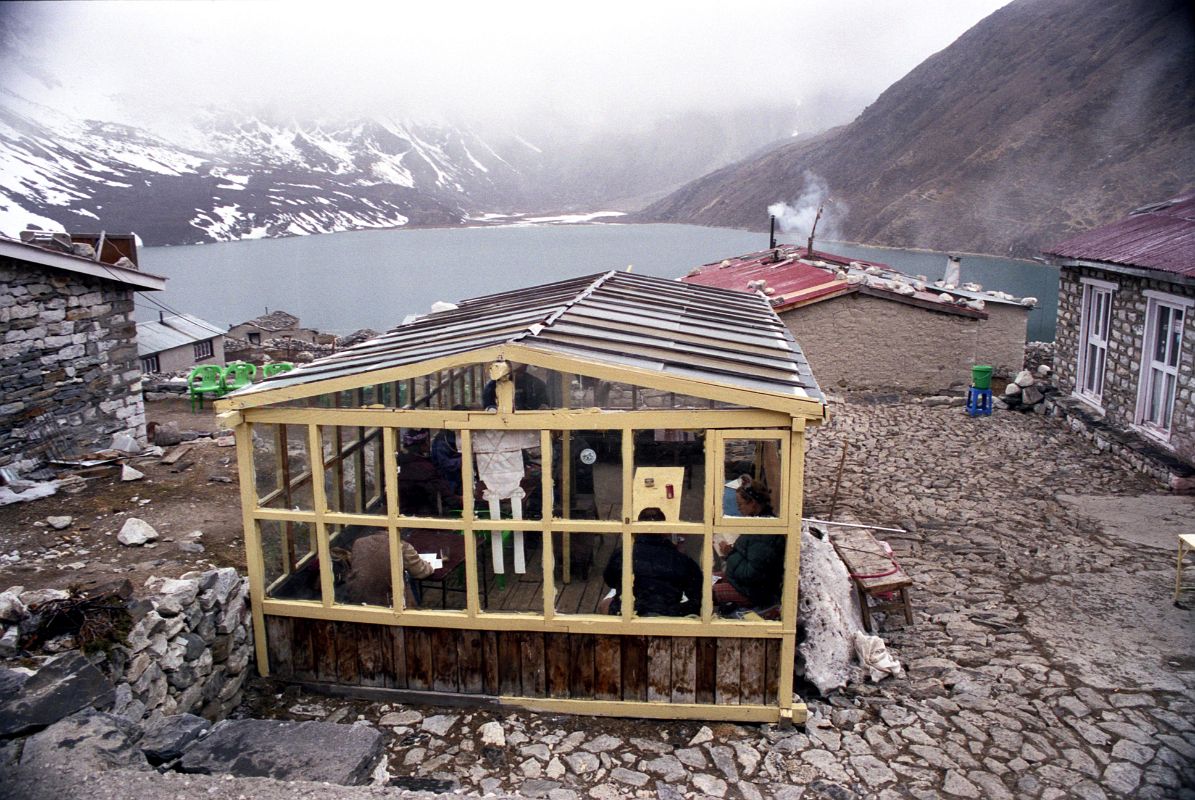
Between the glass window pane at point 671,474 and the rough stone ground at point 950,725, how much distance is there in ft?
5.49

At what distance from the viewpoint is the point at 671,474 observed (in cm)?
615

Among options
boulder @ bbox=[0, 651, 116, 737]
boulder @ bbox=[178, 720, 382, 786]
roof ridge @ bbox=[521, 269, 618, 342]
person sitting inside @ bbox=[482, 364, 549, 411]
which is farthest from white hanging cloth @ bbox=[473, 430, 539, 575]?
boulder @ bbox=[0, 651, 116, 737]

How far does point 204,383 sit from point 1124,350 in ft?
63.3

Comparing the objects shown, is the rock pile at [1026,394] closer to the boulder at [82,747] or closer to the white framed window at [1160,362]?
the white framed window at [1160,362]

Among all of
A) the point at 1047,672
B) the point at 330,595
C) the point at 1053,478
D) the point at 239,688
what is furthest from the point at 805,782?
the point at 1053,478

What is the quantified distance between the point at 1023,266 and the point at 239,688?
80194mm

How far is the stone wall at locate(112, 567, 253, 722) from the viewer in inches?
220

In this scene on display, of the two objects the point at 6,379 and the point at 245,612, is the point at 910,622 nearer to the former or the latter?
the point at 245,612

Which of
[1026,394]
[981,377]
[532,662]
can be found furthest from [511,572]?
[1026,394]

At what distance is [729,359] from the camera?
23.4ft

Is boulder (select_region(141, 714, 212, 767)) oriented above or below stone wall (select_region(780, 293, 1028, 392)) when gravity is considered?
below

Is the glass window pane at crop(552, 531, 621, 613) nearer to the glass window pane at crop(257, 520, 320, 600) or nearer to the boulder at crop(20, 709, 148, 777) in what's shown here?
the glass window pane at crop(257, 520, 320, 600)

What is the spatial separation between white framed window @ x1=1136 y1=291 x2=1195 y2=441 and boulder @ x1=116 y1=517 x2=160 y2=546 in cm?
1339

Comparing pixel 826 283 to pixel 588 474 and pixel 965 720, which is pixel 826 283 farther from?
pixel 965 720
